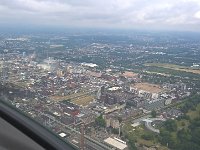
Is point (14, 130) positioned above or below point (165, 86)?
above

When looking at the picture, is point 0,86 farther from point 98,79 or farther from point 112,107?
point 98,79

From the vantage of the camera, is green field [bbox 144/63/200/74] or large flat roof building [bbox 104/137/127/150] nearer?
large flat roof building [bbox 104/137/127/150]

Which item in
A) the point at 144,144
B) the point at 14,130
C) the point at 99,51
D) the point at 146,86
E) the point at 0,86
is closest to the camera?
the point at 14,130

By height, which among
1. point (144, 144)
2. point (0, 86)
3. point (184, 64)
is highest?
point (0, 86)

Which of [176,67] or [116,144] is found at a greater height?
[116,144]

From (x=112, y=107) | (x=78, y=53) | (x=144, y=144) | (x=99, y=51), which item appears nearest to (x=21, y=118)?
(x=144, y=144)

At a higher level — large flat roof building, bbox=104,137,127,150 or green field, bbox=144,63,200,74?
large flat roof building, bbox=104,137,127,150

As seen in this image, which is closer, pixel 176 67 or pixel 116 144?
pixel 116 144

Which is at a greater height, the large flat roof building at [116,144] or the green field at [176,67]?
the large flat roof building at [116,144]

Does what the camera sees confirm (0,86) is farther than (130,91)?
No

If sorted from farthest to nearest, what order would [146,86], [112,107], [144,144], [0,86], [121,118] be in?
[146,86] < [112,107] < [121,118] < [144,144] < [0,86]

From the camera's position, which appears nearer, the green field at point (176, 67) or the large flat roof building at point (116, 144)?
the large flat roof building at point (116, 144)
